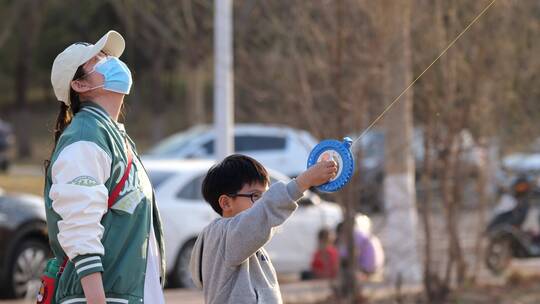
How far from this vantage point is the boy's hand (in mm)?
3707

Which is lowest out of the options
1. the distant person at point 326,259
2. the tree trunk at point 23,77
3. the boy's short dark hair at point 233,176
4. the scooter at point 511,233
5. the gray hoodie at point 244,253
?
the gray hoodie at point 244,253

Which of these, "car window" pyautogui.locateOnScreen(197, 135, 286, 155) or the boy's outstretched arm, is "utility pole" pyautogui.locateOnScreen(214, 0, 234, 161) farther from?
"car window" pyautogui.locateOnScreen(197, 135, 286, 155)

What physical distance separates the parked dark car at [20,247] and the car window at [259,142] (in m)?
9.12

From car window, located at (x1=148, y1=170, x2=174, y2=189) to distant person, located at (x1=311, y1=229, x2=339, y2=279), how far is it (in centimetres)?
225

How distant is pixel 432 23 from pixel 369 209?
1.79 metres

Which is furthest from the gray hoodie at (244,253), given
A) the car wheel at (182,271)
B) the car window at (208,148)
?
the car window at (208,148)

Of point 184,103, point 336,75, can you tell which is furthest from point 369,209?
point 184,103

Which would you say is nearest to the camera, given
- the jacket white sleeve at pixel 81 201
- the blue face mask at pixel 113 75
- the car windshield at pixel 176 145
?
the jacket white sleeve at pixel 81 201

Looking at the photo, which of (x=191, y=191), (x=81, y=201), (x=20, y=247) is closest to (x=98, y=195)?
(x=81, y=201)

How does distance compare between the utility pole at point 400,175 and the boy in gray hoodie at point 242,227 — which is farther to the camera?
the utility pole at point 400,175

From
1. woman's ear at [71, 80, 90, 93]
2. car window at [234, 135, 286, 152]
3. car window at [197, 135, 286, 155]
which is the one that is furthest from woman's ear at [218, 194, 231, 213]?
car window at [234, 135, 286, 152]

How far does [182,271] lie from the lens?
1223cm

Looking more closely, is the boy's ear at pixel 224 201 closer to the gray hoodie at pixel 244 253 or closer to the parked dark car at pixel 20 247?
A: the gray hoodie at pixel 244 253

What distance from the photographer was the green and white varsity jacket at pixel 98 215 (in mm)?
3676
